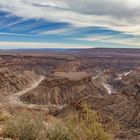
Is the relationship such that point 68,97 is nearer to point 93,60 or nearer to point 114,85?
point 114,85

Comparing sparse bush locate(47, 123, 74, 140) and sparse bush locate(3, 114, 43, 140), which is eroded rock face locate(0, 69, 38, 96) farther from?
sparse bush locate(47, 123, 74, 140)

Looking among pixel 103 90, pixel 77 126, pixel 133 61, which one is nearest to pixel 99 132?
pixel 77 126

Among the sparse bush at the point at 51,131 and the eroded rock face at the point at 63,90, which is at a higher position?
the sparse bush at the point at 51,131

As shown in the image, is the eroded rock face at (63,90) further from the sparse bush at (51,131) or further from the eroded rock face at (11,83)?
the sparse bush at (51,131)

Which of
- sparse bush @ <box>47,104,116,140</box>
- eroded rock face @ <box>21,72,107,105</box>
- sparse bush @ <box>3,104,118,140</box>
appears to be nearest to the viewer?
sparse bush @ <box>3,104,118,140</box>

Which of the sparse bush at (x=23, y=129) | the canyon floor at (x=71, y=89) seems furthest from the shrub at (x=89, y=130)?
the canyon floor at (x=71, y=89)

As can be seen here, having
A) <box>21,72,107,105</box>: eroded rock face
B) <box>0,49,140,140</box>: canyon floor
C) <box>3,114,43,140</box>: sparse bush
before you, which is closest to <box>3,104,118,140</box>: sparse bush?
<box>3,114,43,140</box>: sparse bush

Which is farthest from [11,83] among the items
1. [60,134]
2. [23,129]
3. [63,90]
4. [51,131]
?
[60,134]
